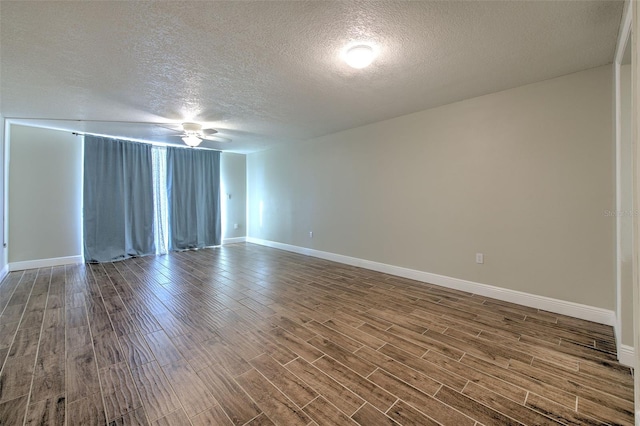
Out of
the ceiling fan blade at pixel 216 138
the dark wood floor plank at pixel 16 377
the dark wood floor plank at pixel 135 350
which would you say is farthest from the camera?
the ceiling fan blade at pixel 216 138

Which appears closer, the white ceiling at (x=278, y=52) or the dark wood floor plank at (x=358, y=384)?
the dark wood floor plank at (x=358, y=384)

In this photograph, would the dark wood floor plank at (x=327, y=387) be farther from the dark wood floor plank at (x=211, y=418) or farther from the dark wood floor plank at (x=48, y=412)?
the dark wood floor plank at (x=48, y=412)

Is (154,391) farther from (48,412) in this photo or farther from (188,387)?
(48,412)

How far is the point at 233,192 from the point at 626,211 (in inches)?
276

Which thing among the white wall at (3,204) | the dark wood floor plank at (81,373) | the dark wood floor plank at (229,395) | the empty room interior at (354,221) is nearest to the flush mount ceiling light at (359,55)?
the empty room interior at (354,221)

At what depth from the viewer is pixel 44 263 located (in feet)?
15.1

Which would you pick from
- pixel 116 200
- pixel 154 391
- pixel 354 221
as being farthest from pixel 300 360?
pixel 116 200

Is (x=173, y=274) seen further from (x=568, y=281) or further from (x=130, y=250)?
(x=568, y=281)

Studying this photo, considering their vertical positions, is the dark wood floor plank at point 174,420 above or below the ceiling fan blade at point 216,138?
below

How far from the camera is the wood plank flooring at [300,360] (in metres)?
1.48

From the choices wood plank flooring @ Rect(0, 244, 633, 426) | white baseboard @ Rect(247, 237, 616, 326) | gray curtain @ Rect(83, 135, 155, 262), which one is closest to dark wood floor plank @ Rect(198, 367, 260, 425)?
wood plank flooring @ Rect(0, 244, 633, 426)

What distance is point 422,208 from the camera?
3713 mm

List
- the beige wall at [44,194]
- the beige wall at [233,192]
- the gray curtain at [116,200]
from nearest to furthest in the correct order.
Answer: the beige wall at [44,194] < the gray curtain at [116,200] < the beige wall at [233,192]

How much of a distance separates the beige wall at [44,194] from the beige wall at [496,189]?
490cm
